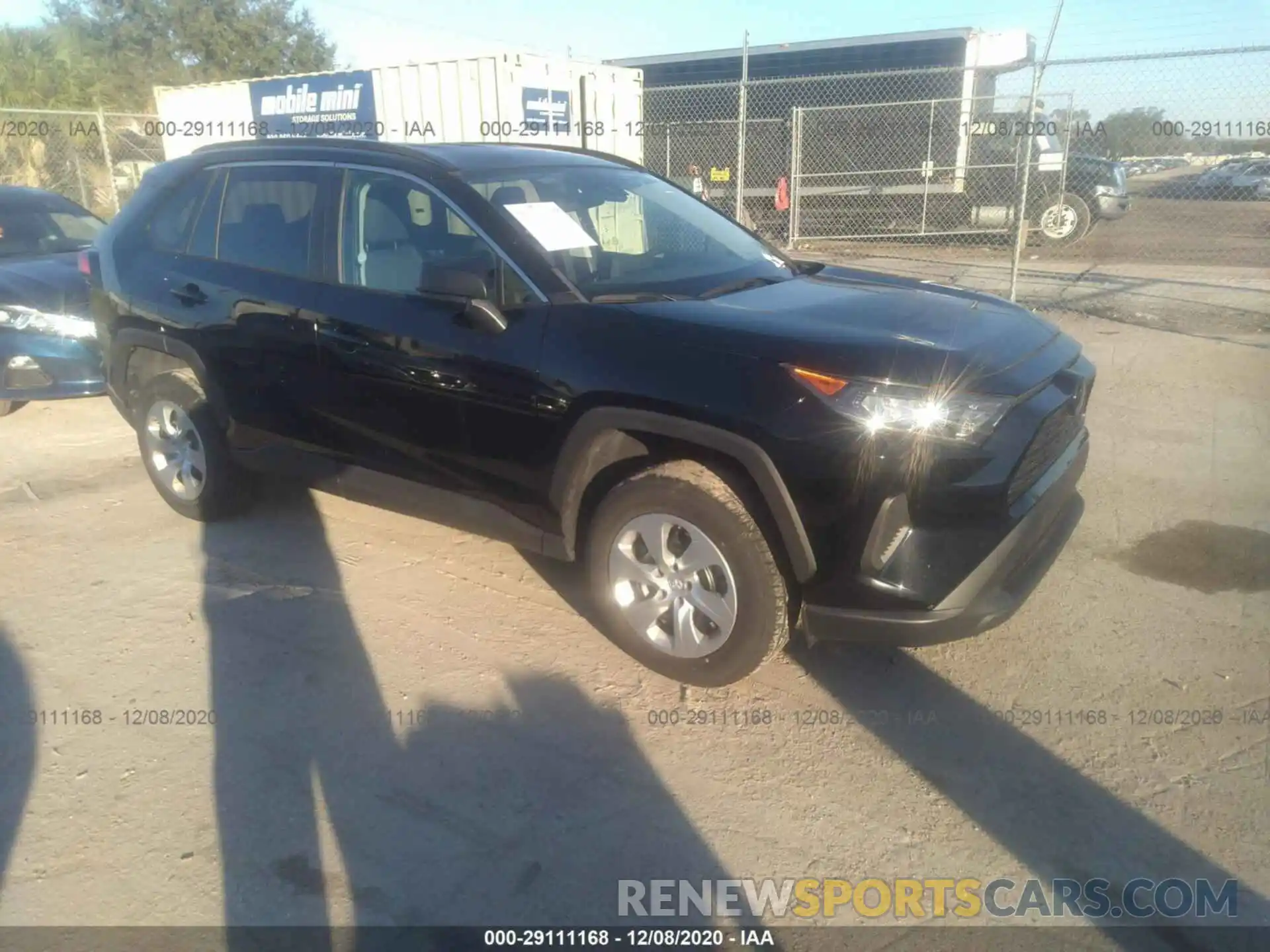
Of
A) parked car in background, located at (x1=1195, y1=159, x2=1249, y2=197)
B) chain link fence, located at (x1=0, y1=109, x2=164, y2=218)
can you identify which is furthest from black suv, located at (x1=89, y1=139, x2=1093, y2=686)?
chain link fence, located at (x1=0, y1=109, x2=164, y2=218)

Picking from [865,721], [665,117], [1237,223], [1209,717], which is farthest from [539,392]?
[1237,223]

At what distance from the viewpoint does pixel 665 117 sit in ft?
58.6

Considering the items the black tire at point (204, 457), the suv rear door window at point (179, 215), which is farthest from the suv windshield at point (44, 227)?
the black tire at point (204, 457)

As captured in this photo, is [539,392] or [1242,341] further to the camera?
[1242,341]

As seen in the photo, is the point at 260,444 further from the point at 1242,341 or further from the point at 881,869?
the point at 1242,341

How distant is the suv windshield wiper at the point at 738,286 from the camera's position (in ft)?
12.2

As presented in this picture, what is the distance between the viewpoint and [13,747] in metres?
3.27

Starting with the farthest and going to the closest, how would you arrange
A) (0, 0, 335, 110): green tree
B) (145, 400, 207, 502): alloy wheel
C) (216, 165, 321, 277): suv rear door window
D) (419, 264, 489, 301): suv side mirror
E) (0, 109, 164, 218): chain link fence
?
(0, 0, 335, 110): green tree → (0, 109, 164, 218): chain link fence → (145, 400, 207, 502): alloy wheel → (216, 165, 321, 277): suv rear door window → (419, 264, 489, 301): suv side mirror

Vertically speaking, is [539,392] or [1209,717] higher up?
[539,392]

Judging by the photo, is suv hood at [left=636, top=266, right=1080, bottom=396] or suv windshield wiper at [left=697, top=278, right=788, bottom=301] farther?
suv windshield wiper at [left=697, top=278, right=788, bottom=301]

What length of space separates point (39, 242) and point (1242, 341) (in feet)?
32.7

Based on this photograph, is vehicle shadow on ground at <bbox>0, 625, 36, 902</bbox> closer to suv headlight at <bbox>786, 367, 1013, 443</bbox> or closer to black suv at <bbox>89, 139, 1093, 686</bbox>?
black suv at <bbox>89, 139, 1093, 686</bbox>

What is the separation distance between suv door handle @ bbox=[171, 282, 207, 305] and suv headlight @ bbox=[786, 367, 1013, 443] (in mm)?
3073

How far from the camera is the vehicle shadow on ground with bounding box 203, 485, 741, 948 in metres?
2.60
